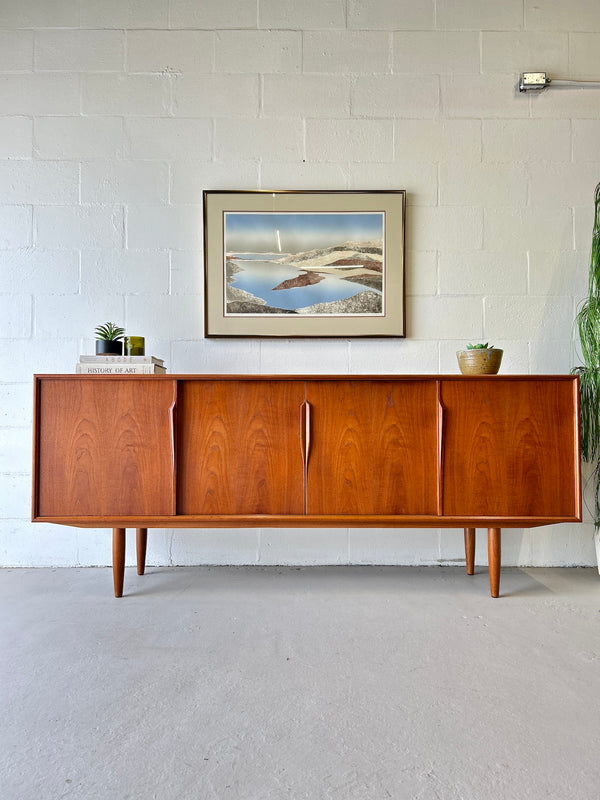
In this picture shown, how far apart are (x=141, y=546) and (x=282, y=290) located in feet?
4.21

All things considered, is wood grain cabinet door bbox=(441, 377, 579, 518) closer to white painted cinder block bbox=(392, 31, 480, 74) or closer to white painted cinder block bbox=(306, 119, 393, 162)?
white painted cinder block bbox=(306, 119, 393, 162)

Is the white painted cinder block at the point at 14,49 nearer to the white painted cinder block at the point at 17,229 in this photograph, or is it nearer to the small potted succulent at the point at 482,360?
the white painted cinder block at the point at 17,229

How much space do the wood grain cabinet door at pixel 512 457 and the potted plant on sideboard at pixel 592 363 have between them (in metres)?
0.37

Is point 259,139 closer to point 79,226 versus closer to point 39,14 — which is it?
point 79,226

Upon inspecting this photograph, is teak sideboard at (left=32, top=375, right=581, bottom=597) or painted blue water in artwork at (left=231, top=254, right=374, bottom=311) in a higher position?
painted blue water in artwork at (left=231, top=254, right=374, bottom=311)

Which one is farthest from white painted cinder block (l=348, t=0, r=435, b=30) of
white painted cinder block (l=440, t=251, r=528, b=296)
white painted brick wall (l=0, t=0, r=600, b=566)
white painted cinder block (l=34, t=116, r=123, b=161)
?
white painted cinder block (l=34, t=116, r=123, b=161)

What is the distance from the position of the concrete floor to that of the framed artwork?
3.77ft

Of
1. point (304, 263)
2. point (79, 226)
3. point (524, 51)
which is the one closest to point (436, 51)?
point (524, 51)

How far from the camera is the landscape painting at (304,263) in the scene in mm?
2338

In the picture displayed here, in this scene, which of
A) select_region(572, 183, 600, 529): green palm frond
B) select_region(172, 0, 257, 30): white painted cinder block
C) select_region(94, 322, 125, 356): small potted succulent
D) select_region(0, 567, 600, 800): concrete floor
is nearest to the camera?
select_region(0, 567, 600, 800): concrete floor

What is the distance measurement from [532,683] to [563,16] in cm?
275

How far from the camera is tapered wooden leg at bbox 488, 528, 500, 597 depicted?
6.18 ft

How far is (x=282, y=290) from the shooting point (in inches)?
92.2

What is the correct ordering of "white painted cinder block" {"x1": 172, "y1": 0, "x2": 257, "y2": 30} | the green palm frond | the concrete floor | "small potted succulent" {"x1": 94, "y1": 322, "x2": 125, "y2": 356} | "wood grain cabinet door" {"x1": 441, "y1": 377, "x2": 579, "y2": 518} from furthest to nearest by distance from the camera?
"white painted cinder block" {"x1": 172, "y1": 0, "x2": 257, "y2": 30} < the green palm frond < "small potted succulent" {"x1": 94, "y1": 322, "x2": 125, "y2": 356} < "wood grain cabinet door" {"x1": 441, "y1": 377, "x2": 579, "y2": 518} < the concrete floor
